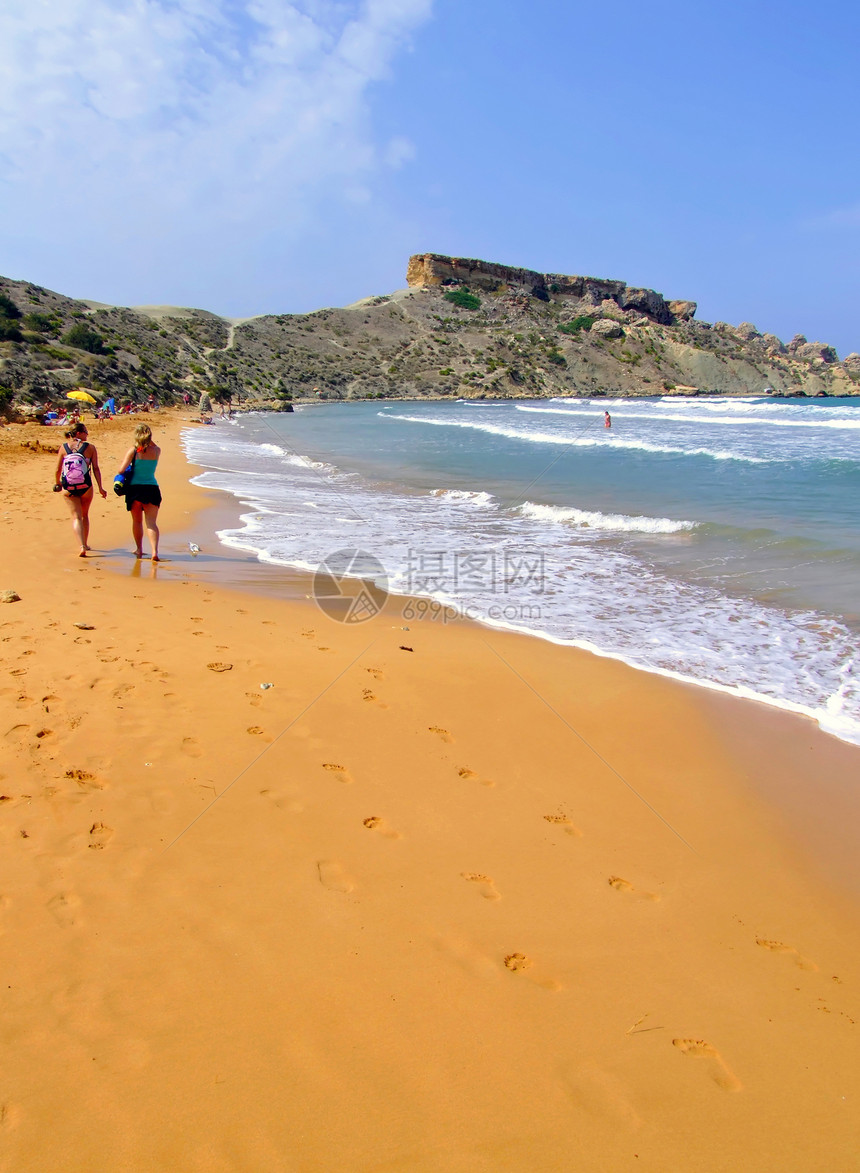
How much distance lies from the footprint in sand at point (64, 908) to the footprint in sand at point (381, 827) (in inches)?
50.5

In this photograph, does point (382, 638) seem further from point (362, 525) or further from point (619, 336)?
point (619, 336)

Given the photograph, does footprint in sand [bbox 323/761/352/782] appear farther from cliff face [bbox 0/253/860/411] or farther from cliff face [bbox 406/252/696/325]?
cliff face [bbox 406/252/696/325]

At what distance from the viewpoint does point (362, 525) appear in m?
11.4

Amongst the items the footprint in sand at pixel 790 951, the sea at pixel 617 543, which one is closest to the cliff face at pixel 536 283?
the sea at pixel 617 543

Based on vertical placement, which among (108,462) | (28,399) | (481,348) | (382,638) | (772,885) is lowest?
(772,885)

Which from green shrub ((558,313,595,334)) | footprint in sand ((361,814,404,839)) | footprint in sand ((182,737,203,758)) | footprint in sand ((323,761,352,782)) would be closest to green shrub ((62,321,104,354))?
footprint in sand ((182,737,203,758))

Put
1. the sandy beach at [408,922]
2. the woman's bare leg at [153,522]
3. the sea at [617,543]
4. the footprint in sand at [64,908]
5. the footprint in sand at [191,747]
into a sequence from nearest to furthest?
1. the sandy beach at [408,922]
2. the footprint in sand at [64,908]
3. the footprint in sand at [191,747]
4. the sea at [617,543]
5. the woman's bare leg at [153,522]

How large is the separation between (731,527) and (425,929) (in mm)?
10565

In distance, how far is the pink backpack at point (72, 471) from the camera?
305 inches

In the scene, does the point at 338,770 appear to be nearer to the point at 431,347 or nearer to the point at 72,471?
the point at 72,471

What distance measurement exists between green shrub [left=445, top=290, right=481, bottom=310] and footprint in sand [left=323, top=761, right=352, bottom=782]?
122 m

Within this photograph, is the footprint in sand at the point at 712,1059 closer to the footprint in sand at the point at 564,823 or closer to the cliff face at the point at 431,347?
the footprint in sand at the point at 564,823

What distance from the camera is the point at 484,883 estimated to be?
10.0 feet

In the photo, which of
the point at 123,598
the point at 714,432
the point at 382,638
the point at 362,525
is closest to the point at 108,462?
the point at 362,525
